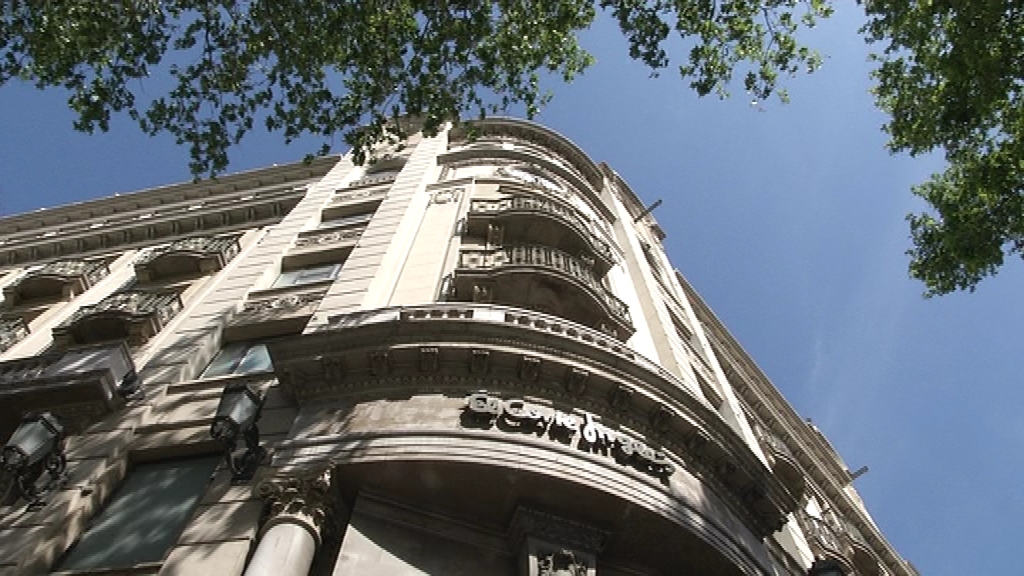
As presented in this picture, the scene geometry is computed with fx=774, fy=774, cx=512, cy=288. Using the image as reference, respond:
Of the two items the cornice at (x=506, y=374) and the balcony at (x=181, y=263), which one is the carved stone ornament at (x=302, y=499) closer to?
the cornice at (x=506, y=374)

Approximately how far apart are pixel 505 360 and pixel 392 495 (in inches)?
97.7

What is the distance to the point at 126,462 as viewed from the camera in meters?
11.6

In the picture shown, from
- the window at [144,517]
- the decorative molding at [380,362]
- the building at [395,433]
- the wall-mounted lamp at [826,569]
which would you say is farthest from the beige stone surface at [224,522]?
the wall-mounted lamp at [826,569]

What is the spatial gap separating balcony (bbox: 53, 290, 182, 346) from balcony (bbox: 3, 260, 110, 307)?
206 inches

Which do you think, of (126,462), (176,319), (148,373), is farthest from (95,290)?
(126,462)

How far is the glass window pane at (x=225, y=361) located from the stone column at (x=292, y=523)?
5209 mm

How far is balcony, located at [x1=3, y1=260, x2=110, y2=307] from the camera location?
21.3 meters

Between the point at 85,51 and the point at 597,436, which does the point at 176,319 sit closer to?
the point at 85,51

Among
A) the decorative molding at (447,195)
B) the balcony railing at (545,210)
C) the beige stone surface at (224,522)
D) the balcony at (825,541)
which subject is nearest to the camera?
the beige stone surface at (224,522)

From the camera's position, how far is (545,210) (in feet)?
59.7

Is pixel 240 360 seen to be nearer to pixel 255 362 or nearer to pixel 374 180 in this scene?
pixel 255 362

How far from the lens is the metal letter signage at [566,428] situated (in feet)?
33.9

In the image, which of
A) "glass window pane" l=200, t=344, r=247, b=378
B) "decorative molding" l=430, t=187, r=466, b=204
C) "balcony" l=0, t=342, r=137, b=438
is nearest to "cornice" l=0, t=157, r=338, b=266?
"decorative molding" l=430, t=187, r=466, b=204

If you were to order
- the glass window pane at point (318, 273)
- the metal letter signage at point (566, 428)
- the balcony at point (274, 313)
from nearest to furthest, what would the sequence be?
the metal letter signage at point (566, 428), the balcony at point (274, 313), the glass window pane at point (318, 273)
